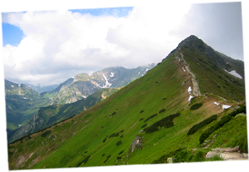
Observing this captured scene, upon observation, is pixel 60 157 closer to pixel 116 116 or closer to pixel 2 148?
pixel 116 116

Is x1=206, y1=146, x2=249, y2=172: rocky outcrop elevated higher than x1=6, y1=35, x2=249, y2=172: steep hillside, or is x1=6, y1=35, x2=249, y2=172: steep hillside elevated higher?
x1=206, y1=146, x2=249, y2=172: rocky outcrop

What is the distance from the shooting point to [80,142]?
279ft

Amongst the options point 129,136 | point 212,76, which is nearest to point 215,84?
point 212,76

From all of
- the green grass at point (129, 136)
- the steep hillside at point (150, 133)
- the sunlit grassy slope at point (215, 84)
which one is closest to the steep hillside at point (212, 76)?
the sunlit grassy slope at point (215, 84)

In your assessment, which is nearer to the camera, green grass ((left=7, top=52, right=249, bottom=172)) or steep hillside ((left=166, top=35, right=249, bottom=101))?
green grass ((left=7, top=52, right=249, bottom=172))

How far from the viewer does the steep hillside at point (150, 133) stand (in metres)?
13.5

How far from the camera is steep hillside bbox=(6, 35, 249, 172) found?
13.5 metres

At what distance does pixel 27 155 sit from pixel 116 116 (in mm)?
82758

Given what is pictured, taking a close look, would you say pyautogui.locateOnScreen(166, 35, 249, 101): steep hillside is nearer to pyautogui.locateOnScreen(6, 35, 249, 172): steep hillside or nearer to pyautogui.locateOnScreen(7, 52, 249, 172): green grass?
pyautogui.locateOnScreen(6, 35, 249, 172): steep hillside

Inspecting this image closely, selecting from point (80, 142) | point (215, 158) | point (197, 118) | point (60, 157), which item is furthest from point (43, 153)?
point (215, 158)

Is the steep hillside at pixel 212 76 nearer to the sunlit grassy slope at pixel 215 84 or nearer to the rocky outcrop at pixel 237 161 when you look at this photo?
the sunlit grassy slope at pixel 215 84

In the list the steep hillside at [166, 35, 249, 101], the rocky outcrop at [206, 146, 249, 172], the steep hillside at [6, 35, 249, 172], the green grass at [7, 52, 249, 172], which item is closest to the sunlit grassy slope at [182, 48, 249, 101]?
the steep hillside at [166, 35, 249, 101]

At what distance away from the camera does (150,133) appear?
35.5 m

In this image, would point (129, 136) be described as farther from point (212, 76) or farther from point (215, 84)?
point (212, 76)
